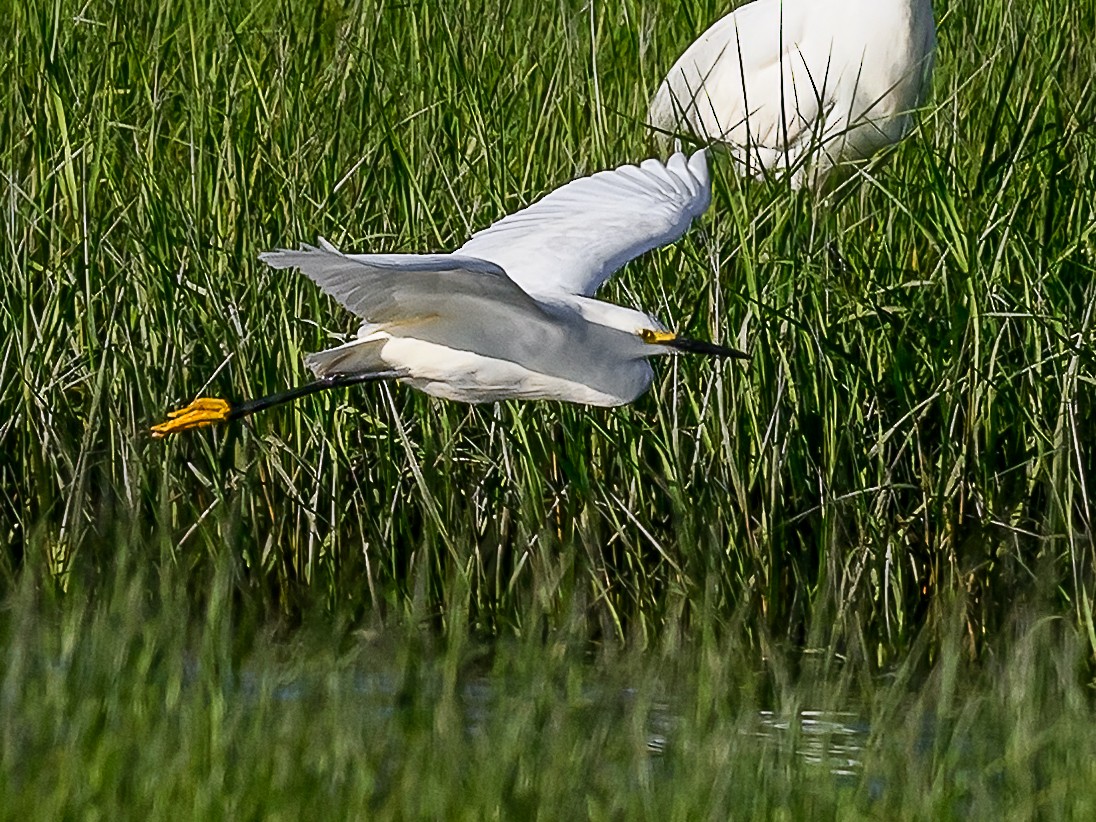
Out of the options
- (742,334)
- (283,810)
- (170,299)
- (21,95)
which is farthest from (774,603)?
(21,95)

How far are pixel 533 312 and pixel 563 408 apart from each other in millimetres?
607

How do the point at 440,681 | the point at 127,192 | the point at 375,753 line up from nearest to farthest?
1. the point at 375,753
2. the point at 440,681
3. the point at 127,192

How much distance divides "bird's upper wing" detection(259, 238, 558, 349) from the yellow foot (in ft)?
1.04

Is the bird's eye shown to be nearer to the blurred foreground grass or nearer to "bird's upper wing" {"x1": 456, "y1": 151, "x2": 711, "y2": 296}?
"bird's upper wing" {"x1": 456, "y1": 151, "x2": 711, "y2": 296}

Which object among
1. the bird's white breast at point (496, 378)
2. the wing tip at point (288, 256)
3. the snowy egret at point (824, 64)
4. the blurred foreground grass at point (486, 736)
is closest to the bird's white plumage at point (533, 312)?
the bird's white breast at point (496, 378)

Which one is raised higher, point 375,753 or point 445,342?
point 445,342

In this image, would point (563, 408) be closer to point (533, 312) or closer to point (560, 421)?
point (560, 421)

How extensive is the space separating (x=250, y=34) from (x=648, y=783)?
110 inches

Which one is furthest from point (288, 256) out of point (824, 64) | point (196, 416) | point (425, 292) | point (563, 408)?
point (824, 64)

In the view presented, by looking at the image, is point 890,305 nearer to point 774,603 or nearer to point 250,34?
point 774,603

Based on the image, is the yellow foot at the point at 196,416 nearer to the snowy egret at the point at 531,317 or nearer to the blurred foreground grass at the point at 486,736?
the snowy egret at the point at 531,317

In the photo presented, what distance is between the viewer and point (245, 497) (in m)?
3.61

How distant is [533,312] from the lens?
3.02 meters

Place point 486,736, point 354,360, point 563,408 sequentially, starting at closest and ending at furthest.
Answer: point 486,736
point 354,360
point 563,408
